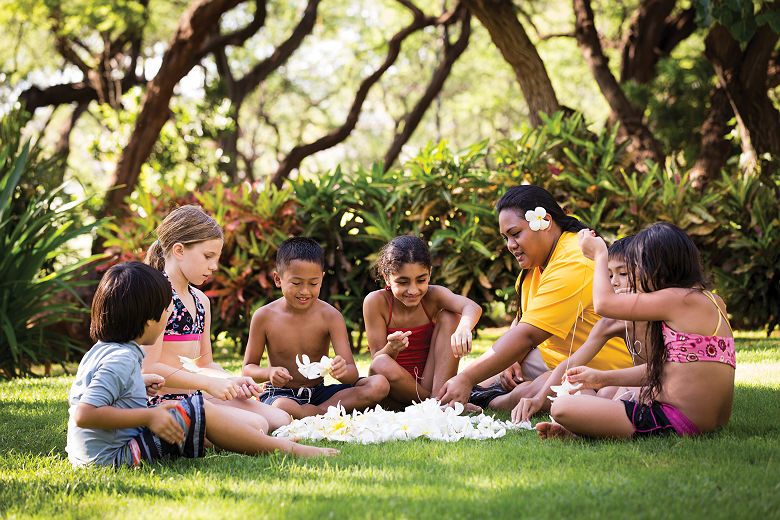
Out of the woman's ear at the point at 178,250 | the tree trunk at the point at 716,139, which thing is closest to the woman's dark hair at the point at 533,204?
the woman's ear at the point at 178,250

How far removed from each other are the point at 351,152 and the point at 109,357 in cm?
3564

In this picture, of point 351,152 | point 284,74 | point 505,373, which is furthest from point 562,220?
point 351,152

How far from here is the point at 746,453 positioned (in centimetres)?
276

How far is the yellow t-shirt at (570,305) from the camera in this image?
12.8 feet

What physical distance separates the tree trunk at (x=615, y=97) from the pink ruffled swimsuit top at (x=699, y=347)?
655 centimetres

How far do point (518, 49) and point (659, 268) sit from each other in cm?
616

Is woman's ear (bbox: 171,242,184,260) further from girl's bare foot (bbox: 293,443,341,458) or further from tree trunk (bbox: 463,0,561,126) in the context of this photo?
tree trunk (bbox: 463,0,561,126)

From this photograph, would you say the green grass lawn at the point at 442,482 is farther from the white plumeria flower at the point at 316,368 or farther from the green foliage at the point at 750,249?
the green foliage at the point at 750,249

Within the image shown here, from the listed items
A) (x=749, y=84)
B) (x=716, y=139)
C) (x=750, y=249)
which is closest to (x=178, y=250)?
(x=750, y=249)

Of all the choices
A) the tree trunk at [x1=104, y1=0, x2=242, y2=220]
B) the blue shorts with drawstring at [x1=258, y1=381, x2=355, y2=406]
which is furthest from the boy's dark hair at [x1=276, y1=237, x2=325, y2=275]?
the tree trunk at [x1=104, y1=0, x2=242, y2=220]

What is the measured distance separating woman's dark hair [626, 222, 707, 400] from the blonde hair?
218cm

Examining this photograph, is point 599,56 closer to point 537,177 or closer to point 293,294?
point 537,177

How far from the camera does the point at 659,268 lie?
3057 millimetres

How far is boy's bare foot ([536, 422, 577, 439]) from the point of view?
3181 millimetres
